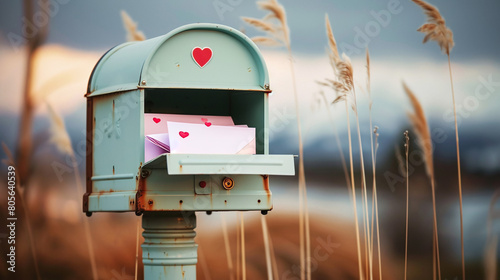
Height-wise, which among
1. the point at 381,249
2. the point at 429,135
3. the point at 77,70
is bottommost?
the point at 381,249

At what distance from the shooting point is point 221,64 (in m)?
3.37

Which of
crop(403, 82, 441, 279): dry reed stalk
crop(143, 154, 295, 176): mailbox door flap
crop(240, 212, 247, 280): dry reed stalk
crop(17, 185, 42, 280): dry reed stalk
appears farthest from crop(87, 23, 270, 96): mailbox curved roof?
crop(403, 82, 441, 279): dry reed stalk

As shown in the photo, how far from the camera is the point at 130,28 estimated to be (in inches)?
176

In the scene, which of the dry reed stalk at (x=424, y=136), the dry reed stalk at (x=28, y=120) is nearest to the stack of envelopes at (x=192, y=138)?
the dry reed stalk at (x=28, y=120)

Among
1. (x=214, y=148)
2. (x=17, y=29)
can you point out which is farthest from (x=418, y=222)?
(x=17, y=29)

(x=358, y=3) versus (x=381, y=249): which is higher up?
(x=358, y=3)

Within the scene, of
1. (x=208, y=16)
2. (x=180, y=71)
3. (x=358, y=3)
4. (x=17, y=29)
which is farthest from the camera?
(x=358, y=3)

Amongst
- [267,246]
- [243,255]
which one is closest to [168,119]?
[243,255]

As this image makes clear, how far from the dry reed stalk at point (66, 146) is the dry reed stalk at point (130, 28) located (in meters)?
0.58

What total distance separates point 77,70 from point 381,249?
2.07 metres

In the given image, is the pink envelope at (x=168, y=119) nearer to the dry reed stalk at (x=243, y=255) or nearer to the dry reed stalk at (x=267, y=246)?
the dry reed stalk at (x=243, y=255)

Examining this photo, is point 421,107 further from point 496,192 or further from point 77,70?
point 77,70

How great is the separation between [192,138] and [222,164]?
24 centimetres

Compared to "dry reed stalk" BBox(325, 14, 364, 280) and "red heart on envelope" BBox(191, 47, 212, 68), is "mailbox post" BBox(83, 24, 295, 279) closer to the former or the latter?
"red heart on envelope" BBox(191, 47, 212, 68)
